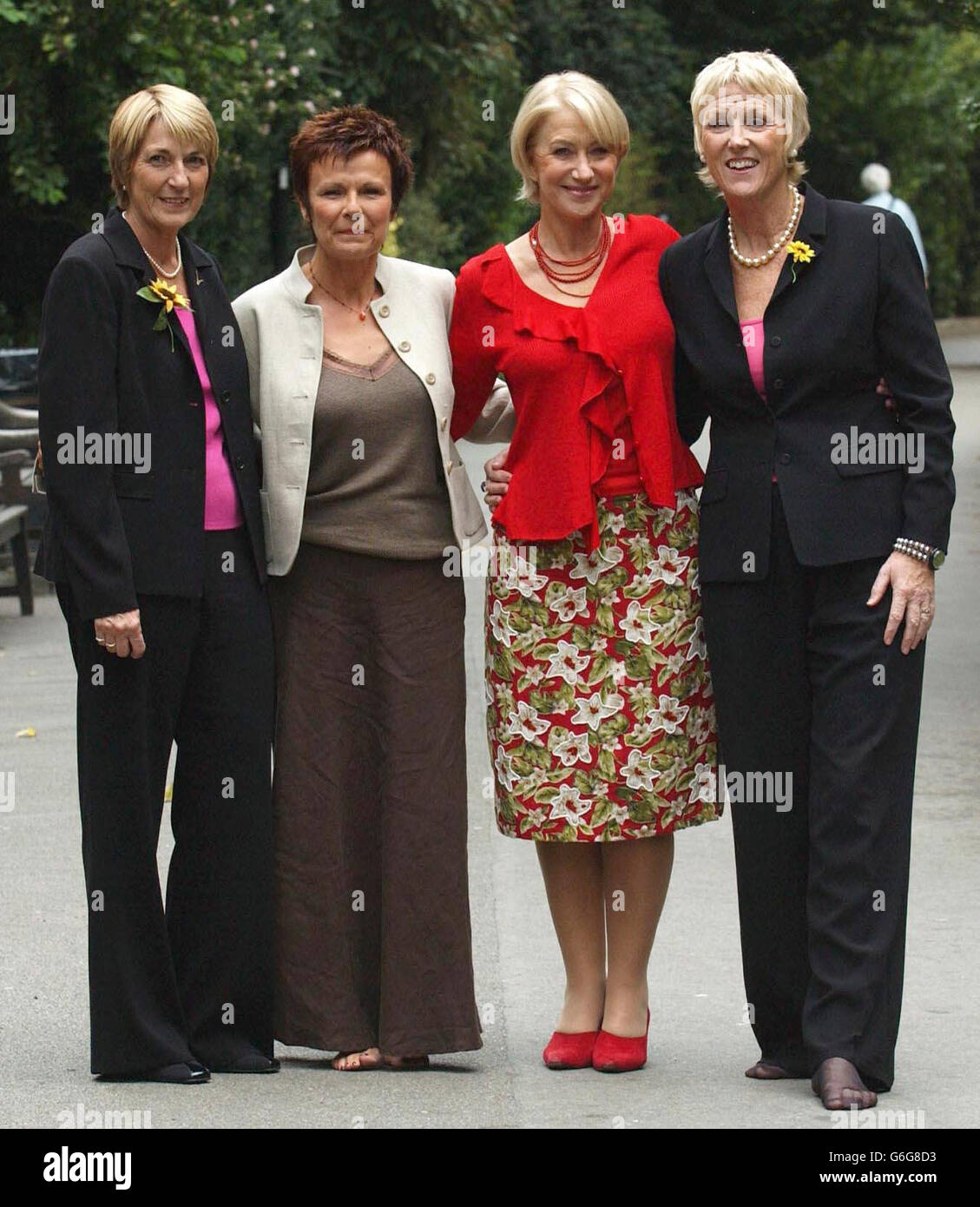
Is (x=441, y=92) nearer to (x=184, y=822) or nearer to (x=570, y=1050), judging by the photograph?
(x=184, y=822)

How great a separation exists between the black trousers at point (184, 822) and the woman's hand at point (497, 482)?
550 millimetres

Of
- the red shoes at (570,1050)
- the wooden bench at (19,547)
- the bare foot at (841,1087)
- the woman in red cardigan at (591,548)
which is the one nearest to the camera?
the bare foot at (841,1087)

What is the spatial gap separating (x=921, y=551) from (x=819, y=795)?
1.79 feet

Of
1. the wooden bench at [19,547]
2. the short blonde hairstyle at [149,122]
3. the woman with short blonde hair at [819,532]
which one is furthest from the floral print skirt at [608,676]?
the wooden bench at [19,547]

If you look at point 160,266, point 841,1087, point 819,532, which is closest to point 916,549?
point 819,532

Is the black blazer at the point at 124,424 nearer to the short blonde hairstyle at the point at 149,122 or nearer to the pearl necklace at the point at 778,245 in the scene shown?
the short blonde hairstyle at the point at 149,122

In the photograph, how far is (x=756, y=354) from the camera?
4652 millimetres

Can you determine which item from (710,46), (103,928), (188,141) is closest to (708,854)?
(103,928)

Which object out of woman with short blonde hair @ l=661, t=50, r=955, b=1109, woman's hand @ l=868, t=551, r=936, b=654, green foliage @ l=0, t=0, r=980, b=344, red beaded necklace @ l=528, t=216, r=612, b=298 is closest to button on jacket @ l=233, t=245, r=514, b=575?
red beaded necklace @ l=528, t=216, r=612, b=298

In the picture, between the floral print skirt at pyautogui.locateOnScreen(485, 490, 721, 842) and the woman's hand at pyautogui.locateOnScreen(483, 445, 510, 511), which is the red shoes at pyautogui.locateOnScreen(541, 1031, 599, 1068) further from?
the woman's hand at pyautogui.locateOnScreen(483, 445, 510, 511)

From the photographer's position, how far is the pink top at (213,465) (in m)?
4.75

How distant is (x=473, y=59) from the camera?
2172 cm

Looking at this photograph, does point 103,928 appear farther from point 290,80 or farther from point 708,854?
point 290,80

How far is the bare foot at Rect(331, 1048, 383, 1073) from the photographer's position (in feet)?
16.1
